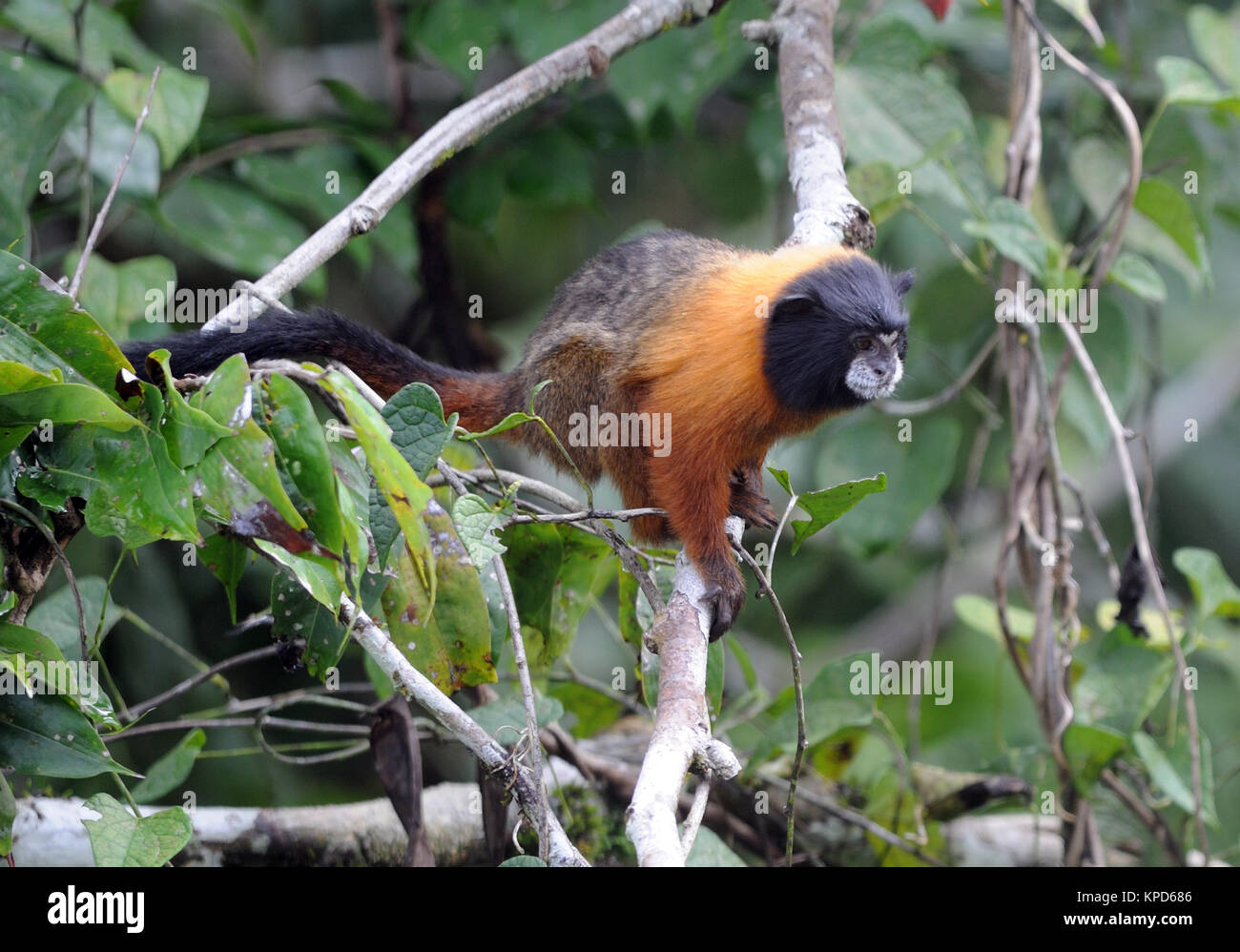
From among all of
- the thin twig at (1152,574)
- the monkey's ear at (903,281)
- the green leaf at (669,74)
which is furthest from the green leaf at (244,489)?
the green leaf at (669,74)

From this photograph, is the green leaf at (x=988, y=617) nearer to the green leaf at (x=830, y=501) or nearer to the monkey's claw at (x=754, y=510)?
the monkey's claw at (x=754, y=510)

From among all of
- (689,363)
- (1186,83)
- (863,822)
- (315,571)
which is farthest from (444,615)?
(1186,83)

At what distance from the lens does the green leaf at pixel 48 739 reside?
87.4 inches

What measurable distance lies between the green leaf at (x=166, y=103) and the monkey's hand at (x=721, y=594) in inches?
82.0

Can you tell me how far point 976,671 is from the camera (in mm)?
6332

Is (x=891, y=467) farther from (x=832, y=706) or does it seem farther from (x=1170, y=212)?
(x=1170, y=212)

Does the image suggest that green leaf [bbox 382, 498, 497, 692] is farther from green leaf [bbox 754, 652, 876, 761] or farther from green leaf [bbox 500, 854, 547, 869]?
green leaf [bbox 754, 652, 876, 761]

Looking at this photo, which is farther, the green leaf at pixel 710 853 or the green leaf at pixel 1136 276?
the green leaf at pixel 1136 276

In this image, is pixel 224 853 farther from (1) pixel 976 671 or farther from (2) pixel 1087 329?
(1) pixel 976 671

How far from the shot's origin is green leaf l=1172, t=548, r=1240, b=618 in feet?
11.4

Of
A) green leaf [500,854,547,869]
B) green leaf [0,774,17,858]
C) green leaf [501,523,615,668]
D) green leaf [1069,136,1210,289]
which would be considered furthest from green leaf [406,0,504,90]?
green leaf [500,854,547,869]

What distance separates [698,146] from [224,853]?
3.80 meters

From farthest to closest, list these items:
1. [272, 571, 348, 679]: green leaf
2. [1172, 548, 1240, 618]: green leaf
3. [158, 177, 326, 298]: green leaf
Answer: [158, 177, 326, 298]: green leaf
[1172, 548, 1240, 618]: green leaf
[272, 571, 348, 679]: green leaf
